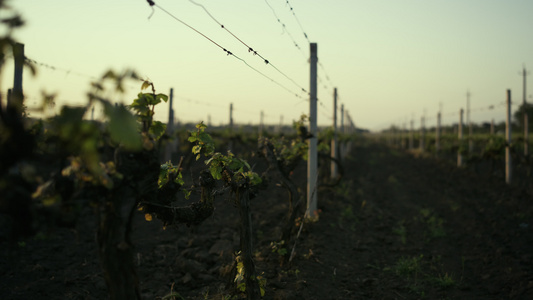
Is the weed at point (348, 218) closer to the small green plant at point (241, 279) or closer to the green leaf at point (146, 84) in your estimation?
the small green plant at point (241, 279)

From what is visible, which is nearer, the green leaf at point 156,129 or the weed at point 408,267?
the green leaf at point 156,129

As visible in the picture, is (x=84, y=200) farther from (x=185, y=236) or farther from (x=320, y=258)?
(x=185, y=236)

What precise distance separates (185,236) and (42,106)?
6484 mm

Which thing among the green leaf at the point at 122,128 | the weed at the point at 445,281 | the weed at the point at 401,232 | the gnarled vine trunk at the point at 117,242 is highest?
the green leaf at the point at 122,128

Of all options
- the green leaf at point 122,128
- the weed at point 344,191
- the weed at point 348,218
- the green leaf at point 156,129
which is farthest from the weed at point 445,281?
the weed at point 344,191

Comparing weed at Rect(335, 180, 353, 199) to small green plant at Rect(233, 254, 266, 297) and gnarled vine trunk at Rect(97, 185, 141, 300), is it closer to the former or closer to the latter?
small green plant at Rect(233, 254, 266, 297)

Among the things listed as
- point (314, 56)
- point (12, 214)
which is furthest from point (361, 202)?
point (12, 214)

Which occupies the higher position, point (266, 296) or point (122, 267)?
point (122, 267)

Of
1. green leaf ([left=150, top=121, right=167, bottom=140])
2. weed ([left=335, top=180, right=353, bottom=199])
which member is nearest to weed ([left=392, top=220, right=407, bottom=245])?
weed ([left=335, top=180, right=353, bottom=199])

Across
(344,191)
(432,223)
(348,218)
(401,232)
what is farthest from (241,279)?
(344,191)

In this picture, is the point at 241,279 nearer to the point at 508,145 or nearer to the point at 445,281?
the point at 445,281

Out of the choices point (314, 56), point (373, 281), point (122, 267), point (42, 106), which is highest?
point (314, 56)

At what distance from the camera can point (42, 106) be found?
80.1 inches

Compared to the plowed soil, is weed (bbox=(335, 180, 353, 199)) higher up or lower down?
higher up
